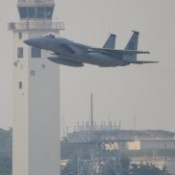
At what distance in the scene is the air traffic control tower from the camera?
7544 inches

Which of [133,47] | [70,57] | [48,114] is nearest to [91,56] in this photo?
[70,57]

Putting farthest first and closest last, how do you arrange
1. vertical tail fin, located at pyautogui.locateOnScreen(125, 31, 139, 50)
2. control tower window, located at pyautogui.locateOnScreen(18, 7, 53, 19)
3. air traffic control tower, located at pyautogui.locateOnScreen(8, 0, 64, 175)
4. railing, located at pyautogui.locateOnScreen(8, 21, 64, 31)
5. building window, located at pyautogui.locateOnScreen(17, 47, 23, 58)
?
1. control tower window, located at pyautogui.locateOnScreen(18, 7, 53, 19)
2. building window, located at pyautogui.locateOnScreen(17, 47, 23, 58)
3. railing, located at pyautogui.locateOnScreen(8, 21, 64, 31)
4. air traffic control tower, located at pyautogui.locateOnScreen(8, 0, 64, 175)
5. vertical tail fin, located at pyautogui.locateOnScreen(125, 31, 139, 50)

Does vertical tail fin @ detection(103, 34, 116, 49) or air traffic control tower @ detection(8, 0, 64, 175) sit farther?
air traffic control tower @ detection(8, 0, 64, 175)

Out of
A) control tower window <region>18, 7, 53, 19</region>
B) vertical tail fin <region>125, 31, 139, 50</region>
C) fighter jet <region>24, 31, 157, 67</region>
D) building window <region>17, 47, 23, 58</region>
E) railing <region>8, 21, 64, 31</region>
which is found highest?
control tower window <region>18, 7, 53, 19</region>

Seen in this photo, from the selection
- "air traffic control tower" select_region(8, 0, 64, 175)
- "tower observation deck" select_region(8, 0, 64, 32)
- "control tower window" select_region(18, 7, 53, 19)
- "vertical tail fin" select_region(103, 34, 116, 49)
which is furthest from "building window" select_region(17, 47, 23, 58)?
"vertical tail fin" select_region(103, 34, 116, 49)

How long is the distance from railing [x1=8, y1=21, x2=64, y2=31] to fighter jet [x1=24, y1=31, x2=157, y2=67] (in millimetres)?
49253

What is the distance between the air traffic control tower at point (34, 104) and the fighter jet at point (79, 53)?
48.7 metres

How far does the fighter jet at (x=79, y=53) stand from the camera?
459ft

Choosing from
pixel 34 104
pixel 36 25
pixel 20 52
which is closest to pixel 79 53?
pixel 34 104

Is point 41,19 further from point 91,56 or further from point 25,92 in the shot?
point 91,56

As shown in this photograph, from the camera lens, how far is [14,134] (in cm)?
19412

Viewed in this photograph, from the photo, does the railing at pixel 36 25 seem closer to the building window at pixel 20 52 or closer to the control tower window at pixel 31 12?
the control tower window at pixel 31 12

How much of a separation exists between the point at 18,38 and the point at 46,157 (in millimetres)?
11321

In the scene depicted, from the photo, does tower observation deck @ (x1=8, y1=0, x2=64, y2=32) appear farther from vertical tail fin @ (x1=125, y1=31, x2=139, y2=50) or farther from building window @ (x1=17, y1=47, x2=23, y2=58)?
vertical tail fin @ (x1=125, y1=31, x2=139, y2=50)
